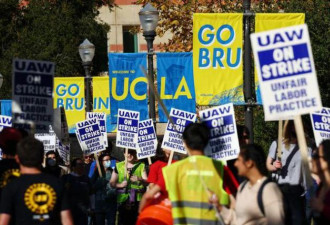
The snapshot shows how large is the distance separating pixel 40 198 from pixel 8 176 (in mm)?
1031

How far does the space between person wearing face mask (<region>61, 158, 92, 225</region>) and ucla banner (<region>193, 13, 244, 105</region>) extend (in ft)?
11.3

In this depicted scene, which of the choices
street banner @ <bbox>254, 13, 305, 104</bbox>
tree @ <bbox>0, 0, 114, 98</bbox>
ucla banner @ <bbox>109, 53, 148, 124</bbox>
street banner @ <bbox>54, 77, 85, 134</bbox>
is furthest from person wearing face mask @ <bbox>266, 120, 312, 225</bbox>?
tree @ <bbox>0, 0, 114, 98</bbox>

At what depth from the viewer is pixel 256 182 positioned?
A: 10.2 m

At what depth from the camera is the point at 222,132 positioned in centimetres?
1366

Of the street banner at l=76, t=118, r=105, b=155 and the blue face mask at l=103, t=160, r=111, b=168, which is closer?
the blue face mask at l=103, t=160, r=111, b=168

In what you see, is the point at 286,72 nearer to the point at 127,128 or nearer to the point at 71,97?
the point at 127,128

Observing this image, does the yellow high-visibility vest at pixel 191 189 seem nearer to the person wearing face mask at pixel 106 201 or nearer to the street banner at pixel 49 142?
the person wearing face mask at pixel 106 201

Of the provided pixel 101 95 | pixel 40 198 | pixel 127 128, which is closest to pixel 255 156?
pixel 40 198

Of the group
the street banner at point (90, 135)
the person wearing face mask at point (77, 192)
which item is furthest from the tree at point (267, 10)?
the person wearing face mask at point (77, 192)

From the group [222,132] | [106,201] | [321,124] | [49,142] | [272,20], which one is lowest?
[106,201]

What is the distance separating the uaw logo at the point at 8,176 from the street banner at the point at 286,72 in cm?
236

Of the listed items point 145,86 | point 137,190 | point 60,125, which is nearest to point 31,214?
point 60,125

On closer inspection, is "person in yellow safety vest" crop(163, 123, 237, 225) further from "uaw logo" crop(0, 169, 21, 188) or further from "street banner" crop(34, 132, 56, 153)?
"street banner" crop(34, 132, 56, 153)

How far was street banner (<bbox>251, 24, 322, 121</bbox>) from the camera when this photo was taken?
1055 centimetres
